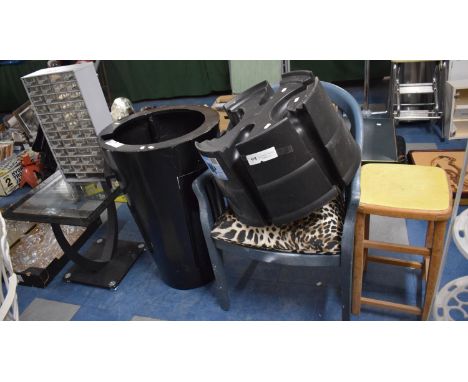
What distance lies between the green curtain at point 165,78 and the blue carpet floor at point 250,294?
273 cm

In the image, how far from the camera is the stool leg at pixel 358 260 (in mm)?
1237

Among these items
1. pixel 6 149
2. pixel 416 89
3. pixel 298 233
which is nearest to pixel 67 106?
pixel 298 233

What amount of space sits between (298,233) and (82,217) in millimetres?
902

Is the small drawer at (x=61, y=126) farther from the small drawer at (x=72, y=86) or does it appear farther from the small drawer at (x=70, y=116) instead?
the small drawer at (x=72, y=86)

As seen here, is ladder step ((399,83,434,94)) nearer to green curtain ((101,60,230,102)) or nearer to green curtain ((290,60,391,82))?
green curtain ((290,60,391,82))

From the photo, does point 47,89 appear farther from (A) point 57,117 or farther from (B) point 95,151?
(B) point 95,151

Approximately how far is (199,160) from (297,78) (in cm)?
46

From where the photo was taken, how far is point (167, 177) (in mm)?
1366

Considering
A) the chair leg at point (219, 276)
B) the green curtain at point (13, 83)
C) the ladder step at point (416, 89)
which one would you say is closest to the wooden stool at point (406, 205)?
the chair leg at point (219, 276)

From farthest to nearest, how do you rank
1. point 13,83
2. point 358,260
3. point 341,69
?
point 13,83 < point 341,69 < point 358,260

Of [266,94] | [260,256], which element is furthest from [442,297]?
[266,94]

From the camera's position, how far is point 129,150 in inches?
51.4

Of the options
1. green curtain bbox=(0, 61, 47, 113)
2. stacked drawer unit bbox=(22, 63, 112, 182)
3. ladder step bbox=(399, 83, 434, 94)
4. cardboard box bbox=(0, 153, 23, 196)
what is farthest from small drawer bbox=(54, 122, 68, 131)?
green curtain bbox=(0, 61, 47, 113)

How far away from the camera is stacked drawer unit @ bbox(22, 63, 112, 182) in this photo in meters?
1.49
